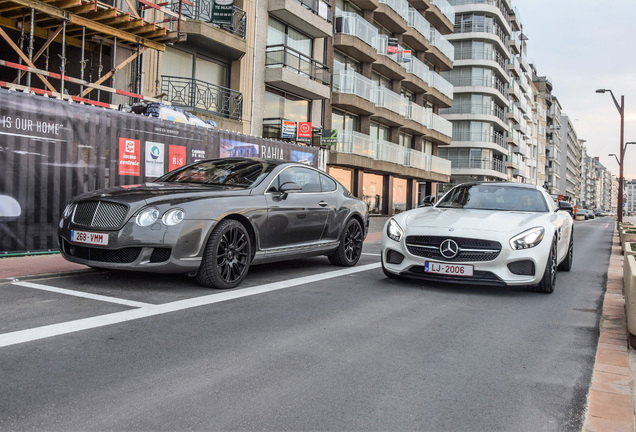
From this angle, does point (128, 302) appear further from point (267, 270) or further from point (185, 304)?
point (267, 270)

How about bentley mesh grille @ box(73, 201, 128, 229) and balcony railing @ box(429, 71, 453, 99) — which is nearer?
bentley mesh grille @ box(73, 201, 128, 229)

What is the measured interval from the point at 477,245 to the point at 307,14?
1866cm

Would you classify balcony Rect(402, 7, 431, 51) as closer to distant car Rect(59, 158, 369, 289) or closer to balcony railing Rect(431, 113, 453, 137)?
balcony railing Rect(431, 113, 453, 137)

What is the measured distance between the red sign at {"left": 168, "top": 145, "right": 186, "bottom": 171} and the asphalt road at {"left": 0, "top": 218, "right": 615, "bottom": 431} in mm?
4291

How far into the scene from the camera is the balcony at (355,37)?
2633 centimetres

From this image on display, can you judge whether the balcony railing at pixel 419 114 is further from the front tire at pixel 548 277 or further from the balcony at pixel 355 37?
the front tire at pixel 548 277

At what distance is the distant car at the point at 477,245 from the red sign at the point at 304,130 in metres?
15.0

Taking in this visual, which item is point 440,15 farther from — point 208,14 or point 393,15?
point 208,14

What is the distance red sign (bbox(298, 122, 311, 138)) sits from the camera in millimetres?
22105

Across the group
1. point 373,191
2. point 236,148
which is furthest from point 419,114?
point 236,148

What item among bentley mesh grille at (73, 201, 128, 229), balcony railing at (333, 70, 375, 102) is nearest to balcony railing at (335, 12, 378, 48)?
balcony railing at (333, 70, 375, 102)

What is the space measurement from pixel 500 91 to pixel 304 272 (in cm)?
5694

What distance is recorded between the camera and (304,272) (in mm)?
7844

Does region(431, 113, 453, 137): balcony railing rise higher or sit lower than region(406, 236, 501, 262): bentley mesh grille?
higher
